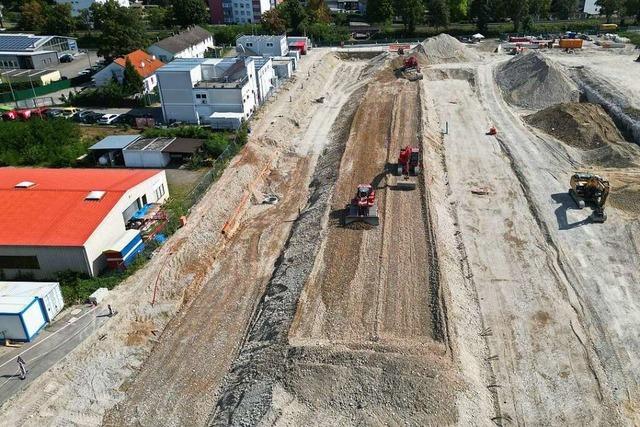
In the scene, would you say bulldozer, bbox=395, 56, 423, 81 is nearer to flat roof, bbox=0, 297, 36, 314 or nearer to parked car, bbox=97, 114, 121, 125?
parked car, bbox=97, 114, 121, 125

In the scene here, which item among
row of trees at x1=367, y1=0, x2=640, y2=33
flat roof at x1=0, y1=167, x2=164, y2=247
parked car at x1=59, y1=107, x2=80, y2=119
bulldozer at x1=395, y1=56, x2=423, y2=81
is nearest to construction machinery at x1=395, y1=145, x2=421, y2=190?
flat roof at x1=0, y1=167, x2=164, y2=247

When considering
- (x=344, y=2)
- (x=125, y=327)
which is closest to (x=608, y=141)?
(x=125, y=327)

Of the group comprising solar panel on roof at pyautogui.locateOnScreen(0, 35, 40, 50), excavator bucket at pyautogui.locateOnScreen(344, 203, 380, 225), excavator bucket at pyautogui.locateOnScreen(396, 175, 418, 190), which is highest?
solar panel on roof at pyautogui.locateOnScreen(0, 35, 40, 50)

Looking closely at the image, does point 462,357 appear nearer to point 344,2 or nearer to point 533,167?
point 533,167

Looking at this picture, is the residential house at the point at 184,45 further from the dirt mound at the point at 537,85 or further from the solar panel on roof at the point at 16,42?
the dirt mound at the point at 537,85

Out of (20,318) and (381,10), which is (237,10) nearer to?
(381,10)

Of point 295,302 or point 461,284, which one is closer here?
point 295,302
